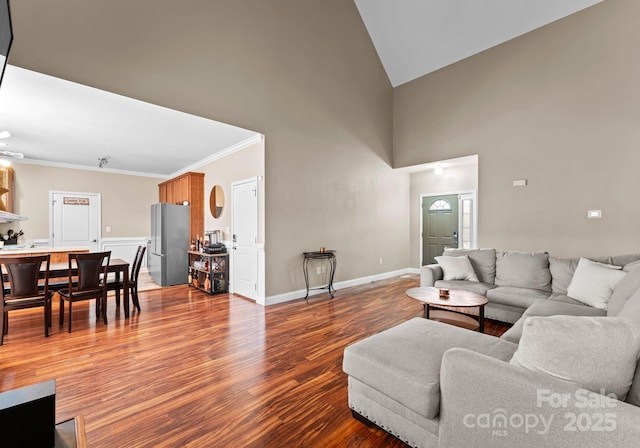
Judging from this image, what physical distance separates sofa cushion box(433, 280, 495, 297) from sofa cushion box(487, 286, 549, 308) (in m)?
0.12

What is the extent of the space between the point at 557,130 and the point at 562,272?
256 centimetres

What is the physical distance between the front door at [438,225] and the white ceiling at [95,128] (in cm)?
460

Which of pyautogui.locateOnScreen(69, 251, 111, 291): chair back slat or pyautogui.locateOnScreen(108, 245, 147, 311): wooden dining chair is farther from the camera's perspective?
pyautogui.locateOnScreen(108, 245, 147, 311): wooden dining chair

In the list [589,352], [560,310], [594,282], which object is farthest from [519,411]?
[594,282]

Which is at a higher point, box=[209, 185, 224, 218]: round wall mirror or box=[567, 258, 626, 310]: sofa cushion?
box=[209, 185, 224, 218]: round wall mirror

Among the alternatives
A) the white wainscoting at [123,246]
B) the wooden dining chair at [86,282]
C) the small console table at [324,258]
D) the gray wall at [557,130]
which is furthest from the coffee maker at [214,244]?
the gray wall at [557,130]

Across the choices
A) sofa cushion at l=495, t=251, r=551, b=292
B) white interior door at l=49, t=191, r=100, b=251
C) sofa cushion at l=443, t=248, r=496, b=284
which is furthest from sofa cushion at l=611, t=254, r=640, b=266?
white interior door at l=49, t=191, r=100, b=251

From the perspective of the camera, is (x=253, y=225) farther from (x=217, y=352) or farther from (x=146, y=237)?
(x=146, y=237)

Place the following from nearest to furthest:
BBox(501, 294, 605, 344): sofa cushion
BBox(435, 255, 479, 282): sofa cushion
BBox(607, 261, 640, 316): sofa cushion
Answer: BBox(607, 261, 640, 316): sofa cushion < BBox(501, 294, 605, 344): sofa cushion < BBox(435, 255, 479, 282): sofa cushion

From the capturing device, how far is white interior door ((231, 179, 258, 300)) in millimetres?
4777

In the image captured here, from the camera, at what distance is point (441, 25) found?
17.8 feet

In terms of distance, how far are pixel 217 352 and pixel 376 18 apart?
672 cm

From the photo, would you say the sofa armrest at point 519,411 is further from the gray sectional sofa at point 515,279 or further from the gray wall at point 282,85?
the gray wall at point 282,85

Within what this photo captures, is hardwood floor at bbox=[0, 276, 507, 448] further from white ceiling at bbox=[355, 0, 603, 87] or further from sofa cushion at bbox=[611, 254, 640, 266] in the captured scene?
white ceiling at bbox=[355, 0, 603, 87]
